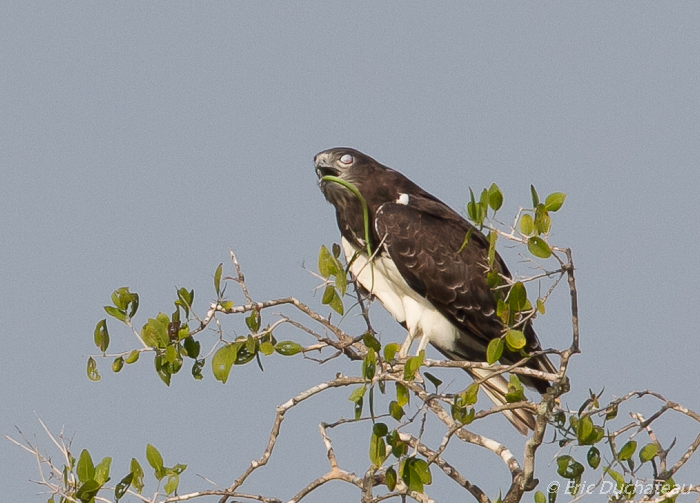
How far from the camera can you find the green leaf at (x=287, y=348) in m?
4.84

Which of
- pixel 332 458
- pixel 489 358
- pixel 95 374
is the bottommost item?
pixel 332 458

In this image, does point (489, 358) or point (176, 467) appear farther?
point (176, 467)

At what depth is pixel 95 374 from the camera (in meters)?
Answer: 4.87

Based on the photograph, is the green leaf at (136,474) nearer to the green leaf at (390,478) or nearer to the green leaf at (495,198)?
the green leaf at (390,478)

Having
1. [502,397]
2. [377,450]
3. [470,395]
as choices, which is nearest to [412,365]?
[470,395]

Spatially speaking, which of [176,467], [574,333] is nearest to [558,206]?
[574,333]

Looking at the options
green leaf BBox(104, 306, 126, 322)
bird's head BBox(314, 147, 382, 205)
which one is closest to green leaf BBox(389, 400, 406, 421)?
green leaf BBox(104, 306, 126, 322)

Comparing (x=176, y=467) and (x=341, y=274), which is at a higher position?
(x=341, y=274)

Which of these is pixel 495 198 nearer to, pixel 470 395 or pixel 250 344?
pixel 470 395

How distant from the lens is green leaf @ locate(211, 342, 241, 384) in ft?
15.5

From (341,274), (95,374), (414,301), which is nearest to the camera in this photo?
(341,274)

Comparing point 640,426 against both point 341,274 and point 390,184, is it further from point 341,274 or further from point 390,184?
point 390,184

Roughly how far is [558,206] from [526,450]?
1338mm

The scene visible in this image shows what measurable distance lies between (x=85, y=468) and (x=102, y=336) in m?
0.83
